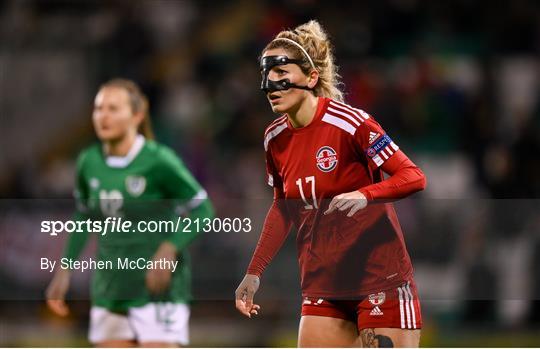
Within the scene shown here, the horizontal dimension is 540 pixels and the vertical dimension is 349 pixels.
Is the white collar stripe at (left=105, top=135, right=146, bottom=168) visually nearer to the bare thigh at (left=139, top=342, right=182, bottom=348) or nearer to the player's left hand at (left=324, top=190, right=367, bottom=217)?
the bare thigh at (left=139, top=342, right=182, bottom=348)

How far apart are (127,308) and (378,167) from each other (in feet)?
7.31

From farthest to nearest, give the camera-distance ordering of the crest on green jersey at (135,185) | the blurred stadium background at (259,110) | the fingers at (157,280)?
the blurred stadium background at (259,110) → the crest on green jersey at (135,185) → the fingers at (157,280)

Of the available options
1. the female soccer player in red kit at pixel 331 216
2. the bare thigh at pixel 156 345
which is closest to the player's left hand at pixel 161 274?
the bare thigh at pixel 156 345

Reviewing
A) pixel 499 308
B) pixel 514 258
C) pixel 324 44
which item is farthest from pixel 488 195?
pixel 324 44

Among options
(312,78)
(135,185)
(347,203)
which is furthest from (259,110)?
(347,203)

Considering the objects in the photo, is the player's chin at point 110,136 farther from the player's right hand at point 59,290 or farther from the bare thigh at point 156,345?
the bare thigh at point 156,345

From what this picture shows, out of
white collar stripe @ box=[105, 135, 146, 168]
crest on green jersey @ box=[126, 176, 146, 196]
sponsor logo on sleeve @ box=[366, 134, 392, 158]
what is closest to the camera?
sponsor logo on sleeve @ box=[366, 134, 392, 158]

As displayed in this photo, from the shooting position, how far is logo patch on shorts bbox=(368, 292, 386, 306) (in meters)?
4.44

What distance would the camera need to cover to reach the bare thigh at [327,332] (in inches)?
180

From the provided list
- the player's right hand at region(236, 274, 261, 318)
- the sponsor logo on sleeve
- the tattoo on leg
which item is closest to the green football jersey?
the player's right hand at region(236, 274, 261, 318)

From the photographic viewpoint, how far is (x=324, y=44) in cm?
462

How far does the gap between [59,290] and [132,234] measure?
509mm

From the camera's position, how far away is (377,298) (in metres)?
4.45

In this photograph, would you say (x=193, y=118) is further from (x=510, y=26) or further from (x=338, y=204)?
(x=338, y=204)
